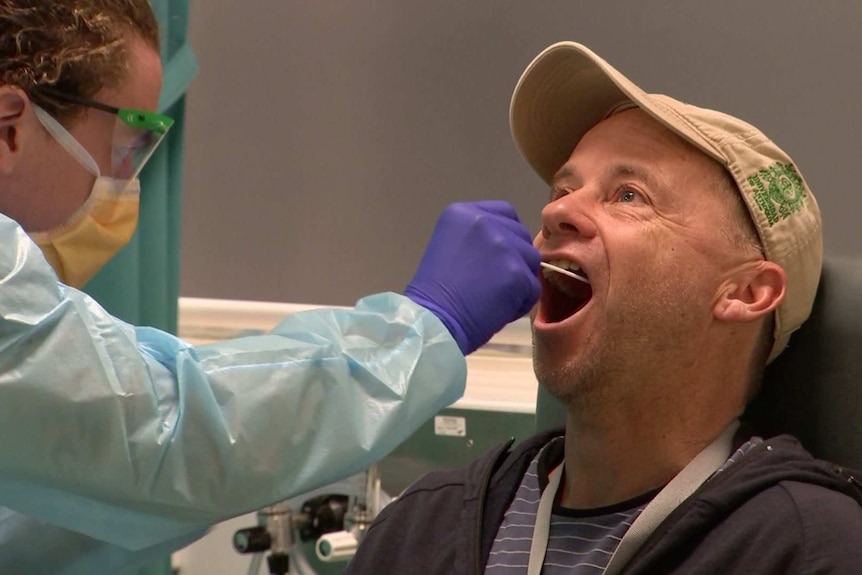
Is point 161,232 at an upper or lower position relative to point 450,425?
upper

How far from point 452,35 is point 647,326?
1147 millimetres

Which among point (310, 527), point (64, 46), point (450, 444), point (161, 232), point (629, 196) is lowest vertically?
point (310, 527)

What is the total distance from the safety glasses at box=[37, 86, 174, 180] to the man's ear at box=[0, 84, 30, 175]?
7 cm

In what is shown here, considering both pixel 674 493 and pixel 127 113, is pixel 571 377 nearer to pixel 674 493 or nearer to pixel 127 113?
pixel 674 493

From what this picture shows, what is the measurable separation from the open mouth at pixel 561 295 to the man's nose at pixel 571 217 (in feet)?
0.24

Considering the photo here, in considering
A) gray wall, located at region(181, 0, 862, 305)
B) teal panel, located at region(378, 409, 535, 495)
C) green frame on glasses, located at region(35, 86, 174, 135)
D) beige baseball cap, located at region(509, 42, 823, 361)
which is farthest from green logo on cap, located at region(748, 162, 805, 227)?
green frame on glasses, located at region(35, 86, 174, 135)

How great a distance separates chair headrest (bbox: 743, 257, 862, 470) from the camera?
1311 mm

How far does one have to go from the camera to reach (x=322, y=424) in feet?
3.83

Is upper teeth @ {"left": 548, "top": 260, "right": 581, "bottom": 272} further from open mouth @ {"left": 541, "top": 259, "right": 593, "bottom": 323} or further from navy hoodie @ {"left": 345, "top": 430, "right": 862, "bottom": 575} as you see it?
navy hoodie @ {"left": 345, "top": 430, "right": 862, "bottom": 575}

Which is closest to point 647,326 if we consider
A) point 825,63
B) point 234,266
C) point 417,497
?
point 417,497

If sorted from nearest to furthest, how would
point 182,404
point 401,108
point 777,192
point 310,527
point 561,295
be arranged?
point 182,404 < point 777,192 < point 561,295 < point 310,527 < point 401,108

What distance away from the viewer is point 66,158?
4.27 ft

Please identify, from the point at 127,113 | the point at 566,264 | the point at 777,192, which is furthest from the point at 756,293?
the point at 127,113

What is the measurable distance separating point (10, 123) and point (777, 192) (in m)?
1.03
